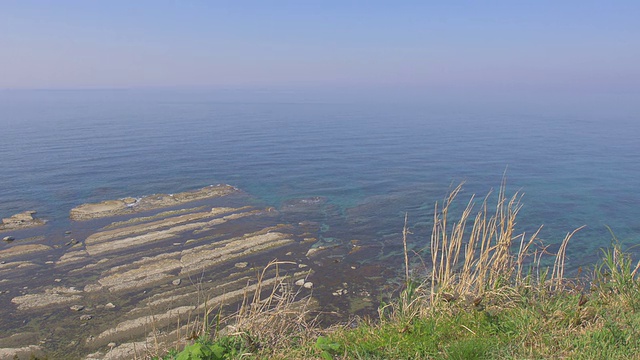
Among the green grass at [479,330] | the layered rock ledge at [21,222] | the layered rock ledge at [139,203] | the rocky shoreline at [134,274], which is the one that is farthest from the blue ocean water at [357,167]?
the green grass at [479,330]

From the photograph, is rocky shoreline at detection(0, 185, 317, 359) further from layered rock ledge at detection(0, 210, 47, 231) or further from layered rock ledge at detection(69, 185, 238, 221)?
layered rock ledge at detection(0, 210, 47, 231)

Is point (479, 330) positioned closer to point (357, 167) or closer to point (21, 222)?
point (21, 222)

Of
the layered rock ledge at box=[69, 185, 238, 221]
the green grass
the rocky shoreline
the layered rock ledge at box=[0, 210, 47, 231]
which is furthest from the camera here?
the layered rock ledge at box=[69, 185, 238, 221]

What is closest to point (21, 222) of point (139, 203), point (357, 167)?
point (139, 203)

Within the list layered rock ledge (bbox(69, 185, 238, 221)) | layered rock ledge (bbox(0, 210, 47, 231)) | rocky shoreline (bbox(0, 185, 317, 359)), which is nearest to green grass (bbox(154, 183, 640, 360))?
rocky shoreline (bbox(0, 185, 317, 359))

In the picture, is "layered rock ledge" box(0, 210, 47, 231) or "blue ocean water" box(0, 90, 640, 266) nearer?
"layered rock ledge" box(0, 210, 47, 231)

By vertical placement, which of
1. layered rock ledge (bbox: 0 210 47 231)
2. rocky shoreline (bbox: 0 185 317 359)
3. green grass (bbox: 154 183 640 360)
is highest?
green grass (bbox: 154 183 640 360)

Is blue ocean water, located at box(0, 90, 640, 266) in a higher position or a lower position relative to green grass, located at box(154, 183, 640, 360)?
lower

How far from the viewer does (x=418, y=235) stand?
898 inches

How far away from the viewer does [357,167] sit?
128 feet

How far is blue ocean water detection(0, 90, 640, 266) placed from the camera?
85.3 feet

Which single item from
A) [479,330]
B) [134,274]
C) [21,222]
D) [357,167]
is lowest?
[134,274]

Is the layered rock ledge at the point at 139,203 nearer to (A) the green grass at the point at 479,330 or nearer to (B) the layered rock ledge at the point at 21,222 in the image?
(B) the layered rock ledge at the point at 21,222

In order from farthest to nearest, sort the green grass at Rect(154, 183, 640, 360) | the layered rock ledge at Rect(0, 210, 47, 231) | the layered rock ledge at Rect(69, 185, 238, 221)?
Answer: the layered rock ledge at Rect(69, 185, 238, 221)
the layered rock ledge at Rect(0, 210, 47, 231)
the green grass at Rect(154, 183, 640, 360)
